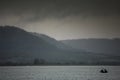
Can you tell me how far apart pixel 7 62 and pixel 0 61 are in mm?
4257

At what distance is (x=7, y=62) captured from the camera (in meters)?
199

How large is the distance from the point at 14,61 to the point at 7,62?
3.35 metres

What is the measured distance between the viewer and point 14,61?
652 ft

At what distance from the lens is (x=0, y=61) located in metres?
196

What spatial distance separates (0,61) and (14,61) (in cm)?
671
